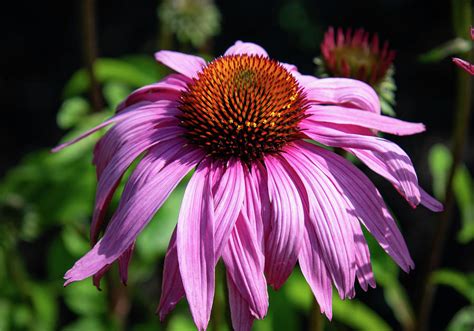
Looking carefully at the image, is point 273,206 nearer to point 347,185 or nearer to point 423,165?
point 347,185

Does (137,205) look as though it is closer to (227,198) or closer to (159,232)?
(227,198)

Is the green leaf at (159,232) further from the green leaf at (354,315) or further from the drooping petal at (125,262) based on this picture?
the drooping petal at (125,262)

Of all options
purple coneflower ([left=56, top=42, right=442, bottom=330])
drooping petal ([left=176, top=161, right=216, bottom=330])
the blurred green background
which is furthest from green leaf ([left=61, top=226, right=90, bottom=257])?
drooping petal ([left=176, top=161, right=216, bottom=330])

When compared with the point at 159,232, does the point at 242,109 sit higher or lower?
higher

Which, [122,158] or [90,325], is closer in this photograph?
[122,158]

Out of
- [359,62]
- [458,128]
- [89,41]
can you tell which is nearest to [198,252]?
[359,62]

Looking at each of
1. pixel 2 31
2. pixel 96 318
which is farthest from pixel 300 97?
pixel 2 31

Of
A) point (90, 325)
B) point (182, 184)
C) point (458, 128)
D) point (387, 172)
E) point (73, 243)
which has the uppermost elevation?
point (387, 172)
